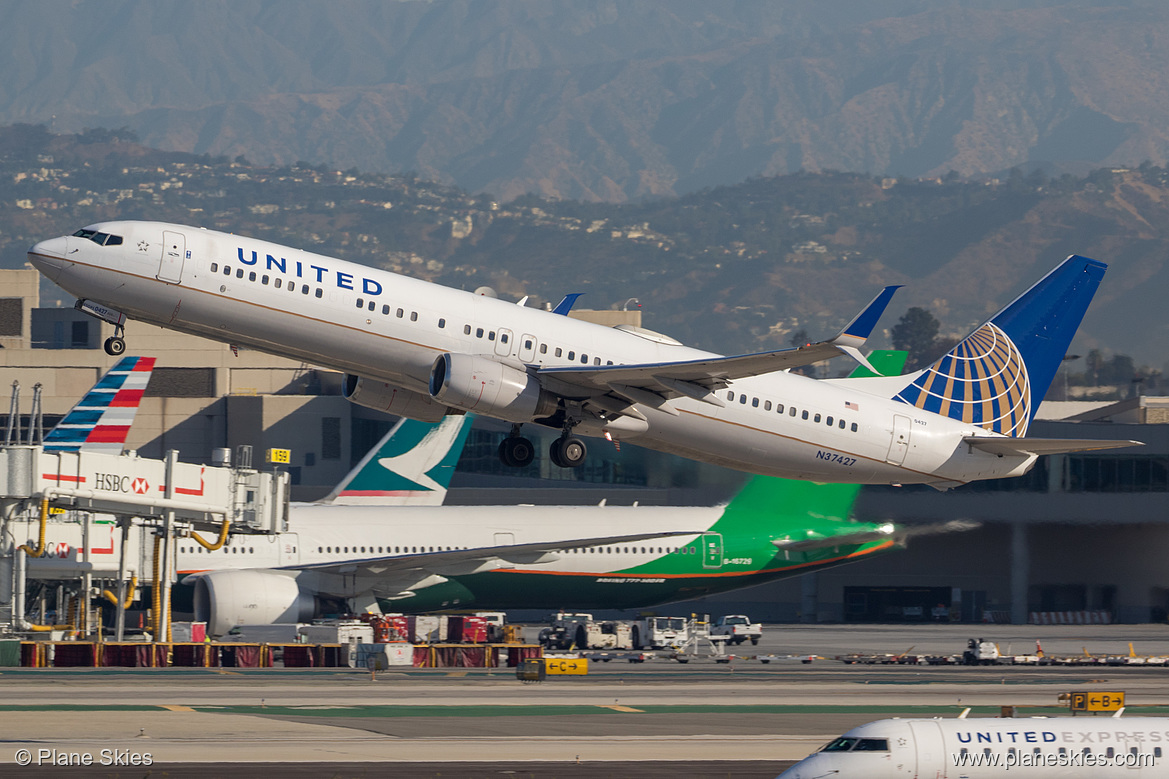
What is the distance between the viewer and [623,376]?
42.1 m

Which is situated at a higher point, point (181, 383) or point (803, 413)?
point (181, 383)

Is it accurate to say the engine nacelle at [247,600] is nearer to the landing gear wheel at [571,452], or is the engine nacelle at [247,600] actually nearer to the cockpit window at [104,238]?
the landing gear wheel at [571,452]

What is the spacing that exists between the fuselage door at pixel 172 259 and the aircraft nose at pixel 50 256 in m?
2.59

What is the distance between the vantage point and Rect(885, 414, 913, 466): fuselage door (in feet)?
159

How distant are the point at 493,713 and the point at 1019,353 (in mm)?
23281

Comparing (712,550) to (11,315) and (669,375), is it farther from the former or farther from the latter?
(11,315)

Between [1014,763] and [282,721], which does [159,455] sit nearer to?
[282,721]

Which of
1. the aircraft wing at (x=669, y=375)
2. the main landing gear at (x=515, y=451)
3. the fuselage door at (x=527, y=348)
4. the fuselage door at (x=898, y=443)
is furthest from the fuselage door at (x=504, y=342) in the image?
the fuselage door at (x=898, y=443)

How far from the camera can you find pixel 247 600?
5788cm

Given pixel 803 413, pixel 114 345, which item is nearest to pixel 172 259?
pixel 114 345

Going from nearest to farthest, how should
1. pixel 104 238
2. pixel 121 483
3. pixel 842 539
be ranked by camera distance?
pixel 104 238, pixel 121 483, pixel 842 539

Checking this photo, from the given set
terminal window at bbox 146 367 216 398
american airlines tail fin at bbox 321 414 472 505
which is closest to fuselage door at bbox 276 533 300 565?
american airlines tail fin at bbox 321 414 472 505

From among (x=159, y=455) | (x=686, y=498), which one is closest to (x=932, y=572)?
(x=686, y=498)

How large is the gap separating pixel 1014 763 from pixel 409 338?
19531 mm
